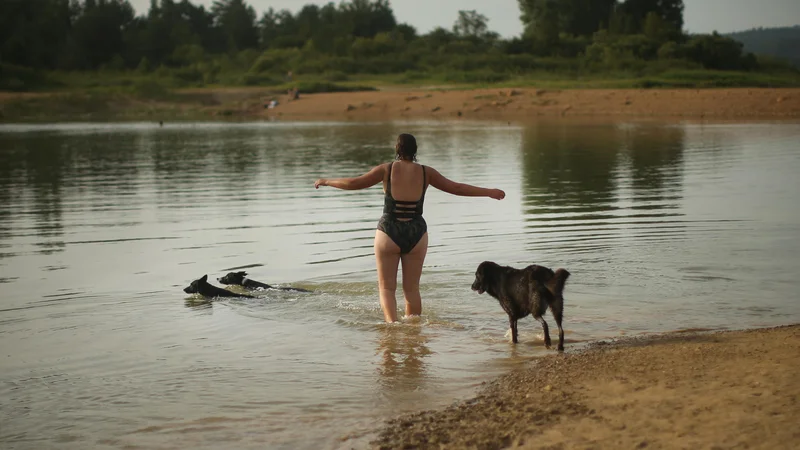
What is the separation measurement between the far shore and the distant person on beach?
33.8 metres

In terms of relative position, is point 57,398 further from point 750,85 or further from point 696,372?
point 750,85

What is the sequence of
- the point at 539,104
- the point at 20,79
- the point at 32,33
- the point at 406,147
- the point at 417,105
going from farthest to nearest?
the point at 32,33 < the point at 20,79 < the point at 417,105 < the point at 539,104 < the point at 406,147

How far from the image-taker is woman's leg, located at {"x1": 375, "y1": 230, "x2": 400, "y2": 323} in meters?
8.17

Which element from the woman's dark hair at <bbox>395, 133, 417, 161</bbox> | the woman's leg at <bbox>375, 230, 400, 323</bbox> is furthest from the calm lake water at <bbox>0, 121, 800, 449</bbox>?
the woman's dark hair at <bbox>395, 133, 417, 161</bbox>

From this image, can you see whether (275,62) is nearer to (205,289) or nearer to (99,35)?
(99,35)

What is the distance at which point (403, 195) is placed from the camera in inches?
318

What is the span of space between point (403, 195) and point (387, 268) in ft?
2.26

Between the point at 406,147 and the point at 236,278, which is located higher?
the point at 406,147

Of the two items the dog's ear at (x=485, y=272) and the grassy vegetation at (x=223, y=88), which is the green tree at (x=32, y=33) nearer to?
the grassy vegetation at (x=223, y=88)

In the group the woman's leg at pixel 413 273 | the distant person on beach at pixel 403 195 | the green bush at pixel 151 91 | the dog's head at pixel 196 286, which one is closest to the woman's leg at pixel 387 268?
the distant person on beach at pixel 403 195

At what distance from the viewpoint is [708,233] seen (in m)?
12.9

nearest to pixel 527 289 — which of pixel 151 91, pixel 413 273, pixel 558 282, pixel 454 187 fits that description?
pixel 558 282

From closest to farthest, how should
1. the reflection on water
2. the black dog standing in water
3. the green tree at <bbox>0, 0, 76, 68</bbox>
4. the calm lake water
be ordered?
the calm lake water
the reflection on water
the black dog standing in water
the green tree at <bbox>0, 0, 76, 68</bbox>

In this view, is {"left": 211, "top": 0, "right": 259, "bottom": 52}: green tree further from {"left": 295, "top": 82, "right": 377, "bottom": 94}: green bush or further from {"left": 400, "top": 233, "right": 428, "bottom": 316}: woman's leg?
{"left": 400, "top": 233, "right": 428, "bottom": 316}: woman's leg
